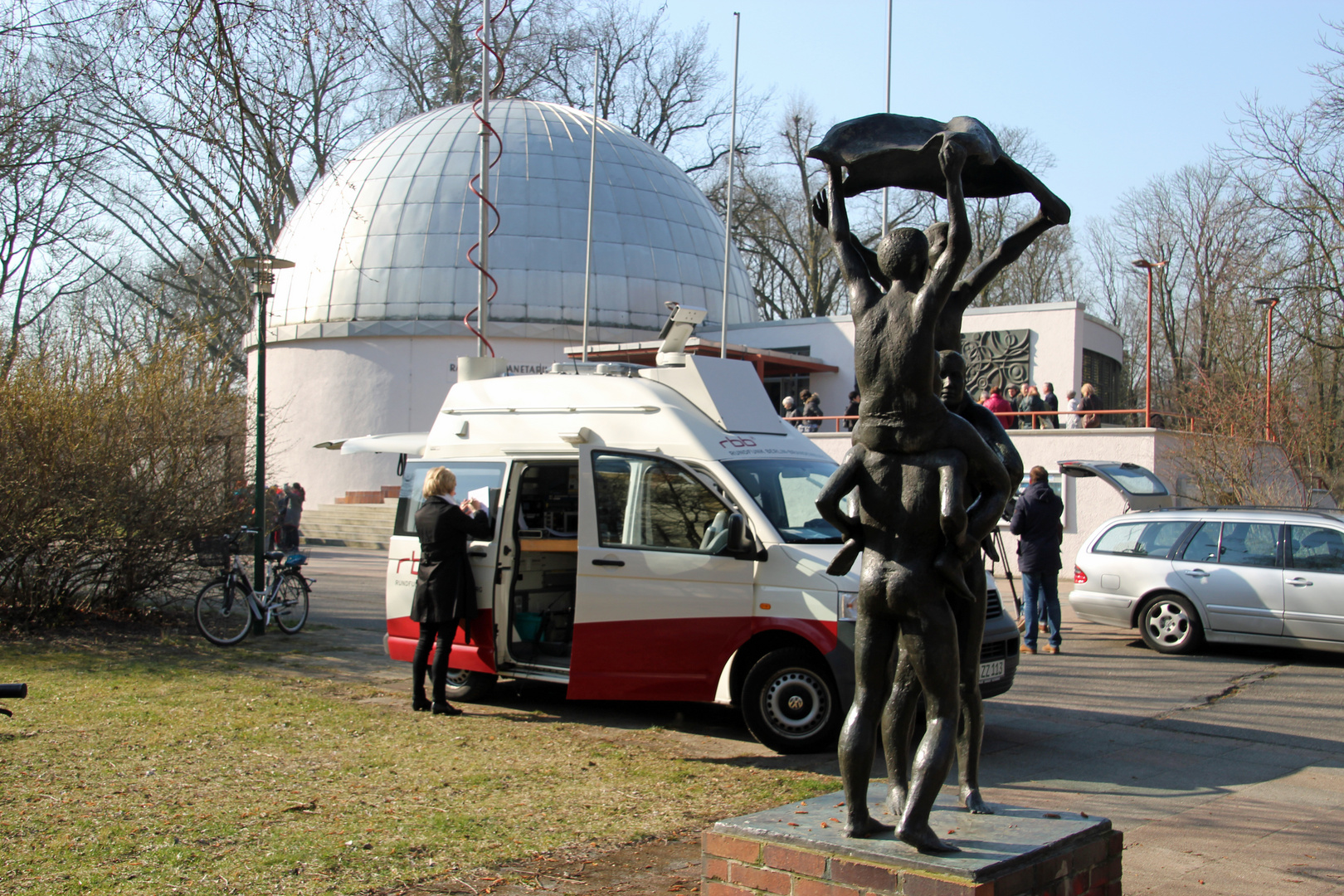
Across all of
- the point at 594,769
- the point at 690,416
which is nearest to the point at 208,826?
Result: the point at 594,769

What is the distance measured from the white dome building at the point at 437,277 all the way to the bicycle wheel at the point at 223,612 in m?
22.0

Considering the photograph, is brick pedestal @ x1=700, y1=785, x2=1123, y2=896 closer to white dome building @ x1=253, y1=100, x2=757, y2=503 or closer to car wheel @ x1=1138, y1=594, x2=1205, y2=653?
car wheel @ x1=1138, y1=594, x2=1205, y2=653

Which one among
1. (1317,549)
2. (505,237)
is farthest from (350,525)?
(1317,549)

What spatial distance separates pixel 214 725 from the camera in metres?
7.93

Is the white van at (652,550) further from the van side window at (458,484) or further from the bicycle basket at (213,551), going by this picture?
the bicycle basket at (213,551)

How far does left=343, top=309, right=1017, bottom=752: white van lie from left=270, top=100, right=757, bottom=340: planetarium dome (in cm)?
2583

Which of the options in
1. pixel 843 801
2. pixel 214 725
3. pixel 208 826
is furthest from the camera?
pixel 214 725

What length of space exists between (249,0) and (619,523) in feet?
15.4

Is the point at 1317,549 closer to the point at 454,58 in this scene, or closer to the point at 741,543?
the point at 741,543

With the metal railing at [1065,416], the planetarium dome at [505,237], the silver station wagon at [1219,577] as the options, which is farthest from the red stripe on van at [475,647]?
the planetarium dome at [505,237]

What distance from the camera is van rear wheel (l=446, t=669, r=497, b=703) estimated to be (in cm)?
941

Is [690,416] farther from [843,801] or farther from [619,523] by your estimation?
[843,801]

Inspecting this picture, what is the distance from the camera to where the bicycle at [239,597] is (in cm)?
1227

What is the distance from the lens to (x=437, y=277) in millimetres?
35188
